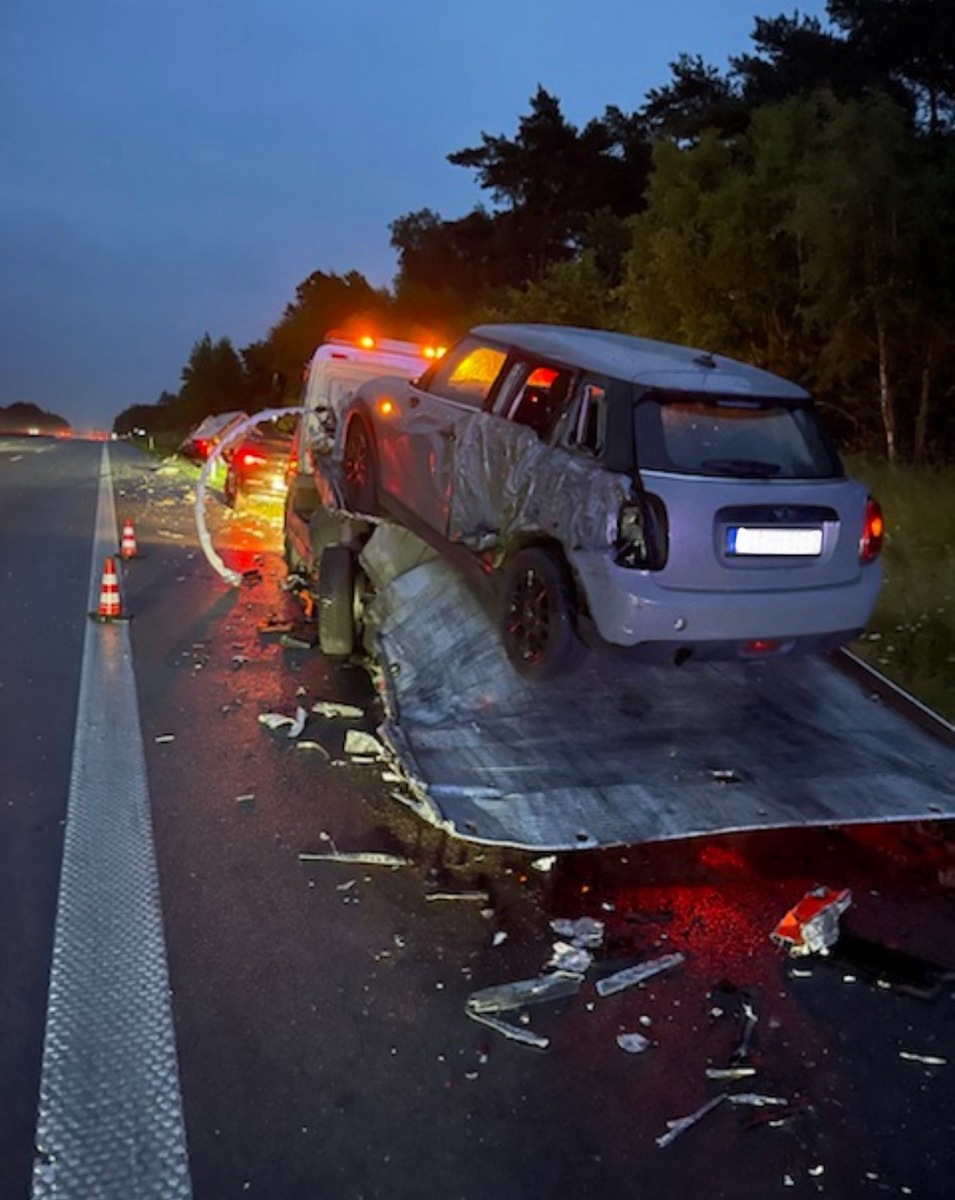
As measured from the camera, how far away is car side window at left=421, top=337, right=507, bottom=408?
304 inches

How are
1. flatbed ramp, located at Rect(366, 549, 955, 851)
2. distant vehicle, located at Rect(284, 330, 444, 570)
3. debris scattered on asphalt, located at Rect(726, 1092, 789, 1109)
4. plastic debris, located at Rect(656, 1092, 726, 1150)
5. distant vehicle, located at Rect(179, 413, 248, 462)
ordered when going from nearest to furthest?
plastic debris, located at Rect(656, 1092, 726, 1150) < debris scattered on asphalt, located at Rect(726, 1092, 789, 1109) < flatbed ramp, located at Rect(366, 549, 955, 851) < distant vehicle, located at Rect(284, 330, 444, 570) < distant vehicle, located at Rect(179, 413, 248, 462)

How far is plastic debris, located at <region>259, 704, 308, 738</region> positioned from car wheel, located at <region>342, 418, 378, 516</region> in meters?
2.34

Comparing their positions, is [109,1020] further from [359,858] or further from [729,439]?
[729,439]

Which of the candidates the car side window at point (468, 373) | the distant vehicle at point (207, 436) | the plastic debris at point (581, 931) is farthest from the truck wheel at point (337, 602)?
the distant vehicle at point (207, 436)

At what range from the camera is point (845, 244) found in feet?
50.1

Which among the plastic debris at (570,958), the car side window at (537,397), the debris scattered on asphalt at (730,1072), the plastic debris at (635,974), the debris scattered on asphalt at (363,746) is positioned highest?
the car side window at (537,397)

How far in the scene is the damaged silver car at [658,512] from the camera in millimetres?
6027

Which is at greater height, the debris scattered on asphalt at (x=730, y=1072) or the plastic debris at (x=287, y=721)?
the plastic debris at (x=287, y=721)

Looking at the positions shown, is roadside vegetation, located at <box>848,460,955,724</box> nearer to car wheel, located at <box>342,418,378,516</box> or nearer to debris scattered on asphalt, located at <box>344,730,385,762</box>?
debris scattered on asphalt, located at <box>344,730,385,762</box>

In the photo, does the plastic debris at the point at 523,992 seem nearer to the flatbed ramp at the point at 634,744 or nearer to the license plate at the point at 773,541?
the flatbed ramp at the point at 634,744

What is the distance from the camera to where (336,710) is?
7320mm

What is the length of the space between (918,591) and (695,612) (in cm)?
513

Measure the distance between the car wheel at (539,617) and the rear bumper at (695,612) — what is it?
0.57ft

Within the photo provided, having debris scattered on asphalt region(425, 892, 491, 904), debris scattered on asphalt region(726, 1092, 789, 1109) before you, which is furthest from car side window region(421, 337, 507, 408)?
debris scattered on asphalt region(726, 1092, 789, 1109)
